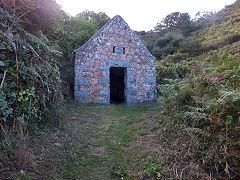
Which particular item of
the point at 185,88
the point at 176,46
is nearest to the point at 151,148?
the point at 185,88

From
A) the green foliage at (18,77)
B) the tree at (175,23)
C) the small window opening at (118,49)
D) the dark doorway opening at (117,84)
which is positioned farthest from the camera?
the tree at (175,23)

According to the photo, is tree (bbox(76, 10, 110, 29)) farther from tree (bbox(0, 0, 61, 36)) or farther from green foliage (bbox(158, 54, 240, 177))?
green foliage (bbox(158, 54, 240, 177))

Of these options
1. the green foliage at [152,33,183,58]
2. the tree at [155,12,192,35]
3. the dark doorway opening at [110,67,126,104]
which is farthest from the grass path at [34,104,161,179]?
the tree at [155,12,192,35]

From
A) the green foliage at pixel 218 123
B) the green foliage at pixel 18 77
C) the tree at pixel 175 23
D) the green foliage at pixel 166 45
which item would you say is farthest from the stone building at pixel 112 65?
the tree at pixel 175 23

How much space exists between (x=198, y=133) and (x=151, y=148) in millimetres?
881

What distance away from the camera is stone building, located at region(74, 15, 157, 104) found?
805 cm

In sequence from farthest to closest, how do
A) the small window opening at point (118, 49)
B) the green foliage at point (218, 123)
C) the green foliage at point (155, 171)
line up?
the small window opening at point (118, 49) < the green foliage at point (155, 171) < the green foliage at point (218, 123)

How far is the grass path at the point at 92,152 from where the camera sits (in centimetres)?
259

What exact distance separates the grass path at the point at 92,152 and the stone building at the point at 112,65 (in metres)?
3.51

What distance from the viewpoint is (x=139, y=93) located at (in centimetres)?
910

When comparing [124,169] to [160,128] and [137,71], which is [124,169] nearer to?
[160,128]

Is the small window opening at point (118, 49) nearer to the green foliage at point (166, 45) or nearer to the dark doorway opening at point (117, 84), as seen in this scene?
the dark doorway opening at point (117, 84)

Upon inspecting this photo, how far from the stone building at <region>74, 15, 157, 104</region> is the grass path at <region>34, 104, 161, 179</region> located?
11.5 feet

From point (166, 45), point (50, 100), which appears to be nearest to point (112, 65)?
point (50, 100)
